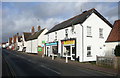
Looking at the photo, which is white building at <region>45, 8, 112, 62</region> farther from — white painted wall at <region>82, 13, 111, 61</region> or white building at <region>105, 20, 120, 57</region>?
white building at <region>105, 20, 120, 57</region>

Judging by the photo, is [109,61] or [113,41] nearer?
[109,61]

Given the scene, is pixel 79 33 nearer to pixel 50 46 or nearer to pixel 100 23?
pixel 100 23

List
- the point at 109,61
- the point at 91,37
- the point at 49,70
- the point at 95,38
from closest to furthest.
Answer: the point at 49,70
the point at 109,61
the point at 91,37
the point at 95,38

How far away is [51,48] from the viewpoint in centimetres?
2628

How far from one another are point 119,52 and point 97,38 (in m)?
6.50

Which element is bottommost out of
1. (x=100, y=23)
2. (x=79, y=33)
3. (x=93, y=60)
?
(x=93, y=60)

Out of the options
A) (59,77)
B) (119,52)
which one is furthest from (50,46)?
(59,77)

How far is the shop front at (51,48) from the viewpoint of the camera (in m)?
24.0

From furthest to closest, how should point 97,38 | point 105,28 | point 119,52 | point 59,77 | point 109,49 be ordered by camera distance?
1. point 105,28
2. point 97,38
3. point 109,49
4. point 119,52
5. point 59,77

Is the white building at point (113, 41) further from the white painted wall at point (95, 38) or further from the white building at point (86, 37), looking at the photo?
the white building at point (86, 37)

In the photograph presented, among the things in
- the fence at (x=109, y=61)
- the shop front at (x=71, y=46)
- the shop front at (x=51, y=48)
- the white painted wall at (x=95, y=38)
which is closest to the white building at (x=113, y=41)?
the white painted wall at (x=95, y=38)

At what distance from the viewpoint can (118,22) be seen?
63.1 feet

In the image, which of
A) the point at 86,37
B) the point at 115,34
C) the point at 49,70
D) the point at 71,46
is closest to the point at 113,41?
the point at 115,34

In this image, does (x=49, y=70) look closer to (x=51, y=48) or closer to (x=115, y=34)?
(x=115, y=34)
